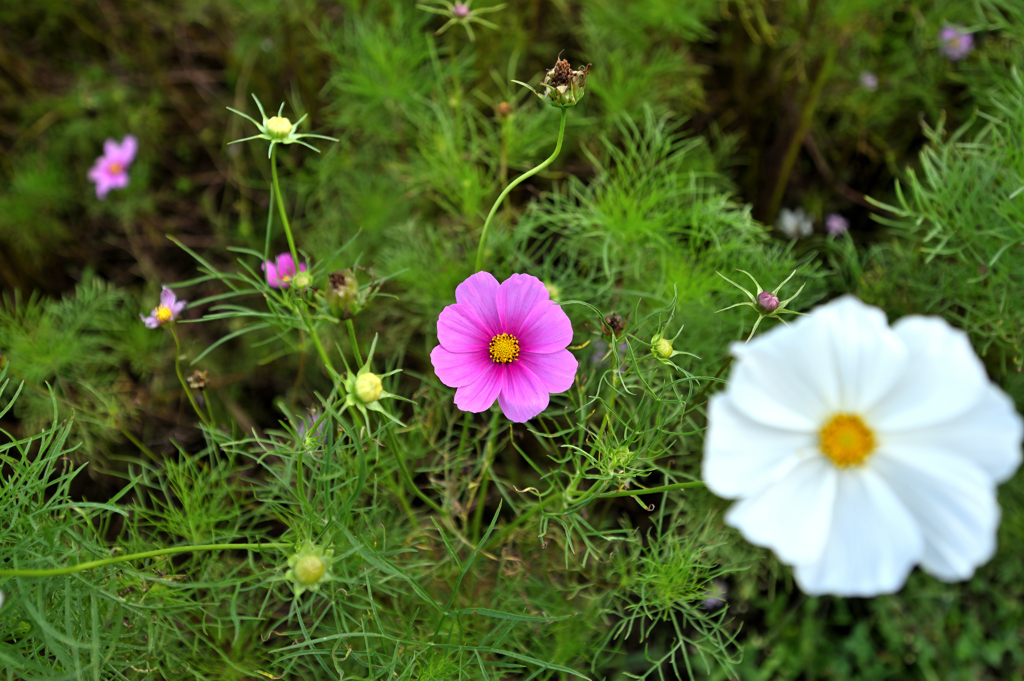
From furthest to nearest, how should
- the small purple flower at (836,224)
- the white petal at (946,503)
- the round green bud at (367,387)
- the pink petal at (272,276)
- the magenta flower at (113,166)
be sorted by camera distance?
the magenta flower at (113,166)
the small purple flower at (836,224)
the pink petal at (272,276)
the round green bud at (367,387)
the white petal at (946,503)

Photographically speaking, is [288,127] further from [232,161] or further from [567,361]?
[232,161]

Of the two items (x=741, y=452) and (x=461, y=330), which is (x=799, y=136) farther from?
(x=741, y=452)

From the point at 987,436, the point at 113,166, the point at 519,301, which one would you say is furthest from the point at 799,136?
the point at 113,166

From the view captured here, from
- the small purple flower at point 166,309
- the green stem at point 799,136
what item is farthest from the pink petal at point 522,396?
the green stem at point 799,136

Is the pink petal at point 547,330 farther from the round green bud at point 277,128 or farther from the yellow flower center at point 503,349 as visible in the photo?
the round green bud at point 277,128

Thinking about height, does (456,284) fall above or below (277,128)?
below

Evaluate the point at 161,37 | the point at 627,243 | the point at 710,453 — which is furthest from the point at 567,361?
the point at 161,37

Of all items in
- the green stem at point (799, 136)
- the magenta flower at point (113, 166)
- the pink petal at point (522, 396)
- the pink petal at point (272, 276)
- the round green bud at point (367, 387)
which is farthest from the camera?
the magenta flower at point (113, 166)
